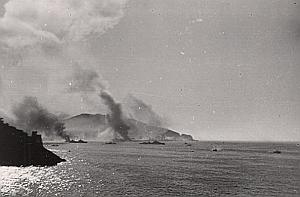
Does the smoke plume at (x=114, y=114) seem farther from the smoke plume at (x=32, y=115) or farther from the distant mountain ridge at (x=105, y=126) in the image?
the smoke plume at (x=32, y=115)

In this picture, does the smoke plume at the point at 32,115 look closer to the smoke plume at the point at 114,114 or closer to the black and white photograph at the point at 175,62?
the black and white photograph at the point at 175,62

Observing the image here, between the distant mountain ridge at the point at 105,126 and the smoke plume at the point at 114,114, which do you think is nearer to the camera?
the smoke plume at the point at 114,114

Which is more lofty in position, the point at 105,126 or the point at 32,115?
the point at 32,115

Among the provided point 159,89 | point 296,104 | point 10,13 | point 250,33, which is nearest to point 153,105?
point 159,89

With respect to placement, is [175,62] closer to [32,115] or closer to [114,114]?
[114,114]

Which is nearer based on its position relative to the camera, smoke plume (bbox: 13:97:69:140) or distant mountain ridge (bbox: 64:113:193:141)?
smoke plume (bbox: 13:97:69:140)

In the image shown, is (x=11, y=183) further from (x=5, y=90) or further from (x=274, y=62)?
(x=274, y=62)

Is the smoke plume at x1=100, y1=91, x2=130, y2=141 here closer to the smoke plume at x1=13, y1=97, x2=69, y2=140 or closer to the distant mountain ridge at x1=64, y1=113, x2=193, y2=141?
the distant mountain ridge at x1=64, y1=113, x2=193, y2=141

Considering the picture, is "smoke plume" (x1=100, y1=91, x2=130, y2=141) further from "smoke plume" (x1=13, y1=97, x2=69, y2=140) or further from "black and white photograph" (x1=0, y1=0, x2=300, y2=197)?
"smoke plume" (x1=13, y1=97, x2=69, y2=140)

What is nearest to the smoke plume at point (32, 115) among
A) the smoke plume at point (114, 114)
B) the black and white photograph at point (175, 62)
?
the black and white photograph at point (175, 62)

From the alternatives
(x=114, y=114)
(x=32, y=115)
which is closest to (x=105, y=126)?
(x=114, y=114)

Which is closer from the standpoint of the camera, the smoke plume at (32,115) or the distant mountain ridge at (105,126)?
the smoke plume at (32,115)

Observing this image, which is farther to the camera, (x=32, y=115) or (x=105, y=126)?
(x=105, y=126)

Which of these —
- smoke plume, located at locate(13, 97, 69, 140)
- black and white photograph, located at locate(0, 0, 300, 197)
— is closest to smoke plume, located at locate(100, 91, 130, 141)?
black and white photograph, located at locate(0, 0, 300, 197)
